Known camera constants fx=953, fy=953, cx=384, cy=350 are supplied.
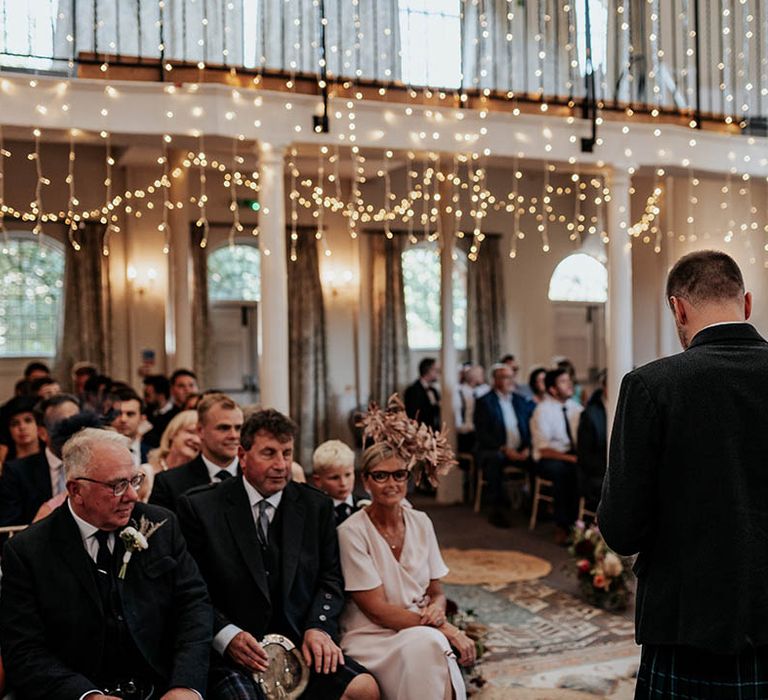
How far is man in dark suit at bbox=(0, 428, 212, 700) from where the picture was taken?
2.89m

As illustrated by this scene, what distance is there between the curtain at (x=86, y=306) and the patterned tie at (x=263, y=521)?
8.31 metres

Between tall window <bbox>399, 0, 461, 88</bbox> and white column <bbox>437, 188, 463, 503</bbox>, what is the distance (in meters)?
3.87

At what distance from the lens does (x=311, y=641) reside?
339cm

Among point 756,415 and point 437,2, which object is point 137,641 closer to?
point 756,415

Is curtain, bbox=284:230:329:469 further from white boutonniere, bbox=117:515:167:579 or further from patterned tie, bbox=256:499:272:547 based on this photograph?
white boutonniere, bbox=117:515:167:579

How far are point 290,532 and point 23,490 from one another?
1.97m

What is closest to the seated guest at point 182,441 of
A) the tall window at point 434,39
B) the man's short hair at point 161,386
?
the man's short hair at point 161,386

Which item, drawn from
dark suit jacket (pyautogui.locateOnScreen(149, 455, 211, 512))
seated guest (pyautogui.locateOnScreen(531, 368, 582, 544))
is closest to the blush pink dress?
dark suit jacket (pyautogui.locateOnScreen(149, 455, 211, 512))

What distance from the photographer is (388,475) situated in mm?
3697

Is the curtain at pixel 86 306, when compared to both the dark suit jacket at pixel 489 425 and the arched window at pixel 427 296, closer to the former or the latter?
the arched window at pixel 427 296

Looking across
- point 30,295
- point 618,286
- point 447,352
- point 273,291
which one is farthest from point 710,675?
point 30,295

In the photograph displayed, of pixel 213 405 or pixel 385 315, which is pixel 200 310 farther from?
pixel 213 405

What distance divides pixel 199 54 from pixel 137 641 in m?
9.96

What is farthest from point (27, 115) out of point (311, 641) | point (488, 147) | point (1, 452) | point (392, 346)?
point (392, 346)
